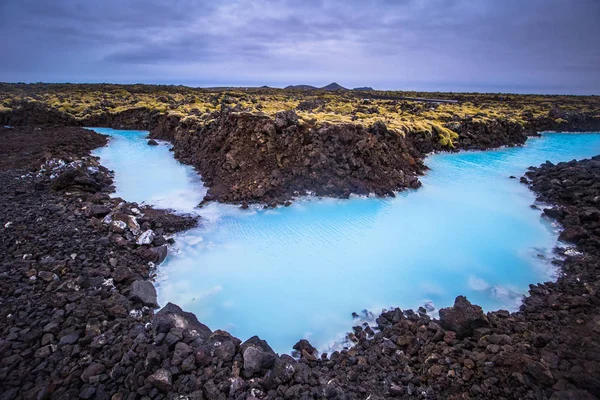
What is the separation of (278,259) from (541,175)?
18223 millimetres

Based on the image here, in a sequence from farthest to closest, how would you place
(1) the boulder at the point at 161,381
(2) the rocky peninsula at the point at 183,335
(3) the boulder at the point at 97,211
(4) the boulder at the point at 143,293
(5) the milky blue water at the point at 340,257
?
(3) the boulder at the point at 97,211 < (5) the milky blue water at the point at 340,257 < (4) the boulder at the point at 143,293 < (2) the rocky peninsula at the point at 183,335 < (1) the boulder at the point at 161,381

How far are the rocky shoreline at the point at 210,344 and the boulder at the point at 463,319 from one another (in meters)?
0.02

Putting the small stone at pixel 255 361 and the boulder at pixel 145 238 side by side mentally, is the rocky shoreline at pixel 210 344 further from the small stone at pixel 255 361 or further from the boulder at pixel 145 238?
the boulder at pixel 145 238

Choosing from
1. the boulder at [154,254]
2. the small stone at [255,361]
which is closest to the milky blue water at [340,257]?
the boulder at [154,254]

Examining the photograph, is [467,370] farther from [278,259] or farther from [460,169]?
[460,169]

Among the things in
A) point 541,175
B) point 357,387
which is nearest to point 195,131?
point 357,387

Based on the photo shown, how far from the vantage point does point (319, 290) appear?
8.57 m

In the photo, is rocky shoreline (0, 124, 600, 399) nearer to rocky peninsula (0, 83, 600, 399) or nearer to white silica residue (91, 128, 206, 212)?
rocky peninsula (0, 83, 600, 399)

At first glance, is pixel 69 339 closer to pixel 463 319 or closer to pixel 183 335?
pixel 183 335

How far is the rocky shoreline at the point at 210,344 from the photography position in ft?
15.2

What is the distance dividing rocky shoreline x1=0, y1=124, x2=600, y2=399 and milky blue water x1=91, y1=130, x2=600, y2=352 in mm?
804

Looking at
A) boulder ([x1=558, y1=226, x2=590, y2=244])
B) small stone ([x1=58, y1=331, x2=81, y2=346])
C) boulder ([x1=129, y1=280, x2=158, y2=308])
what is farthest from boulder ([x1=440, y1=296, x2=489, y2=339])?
boulder ([x1=558, y1=226, x2=590, y2=244])

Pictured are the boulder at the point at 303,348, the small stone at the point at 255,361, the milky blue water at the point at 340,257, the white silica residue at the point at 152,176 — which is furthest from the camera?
the white silica residue at the point at 152,176

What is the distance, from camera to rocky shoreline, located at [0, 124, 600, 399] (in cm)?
462
